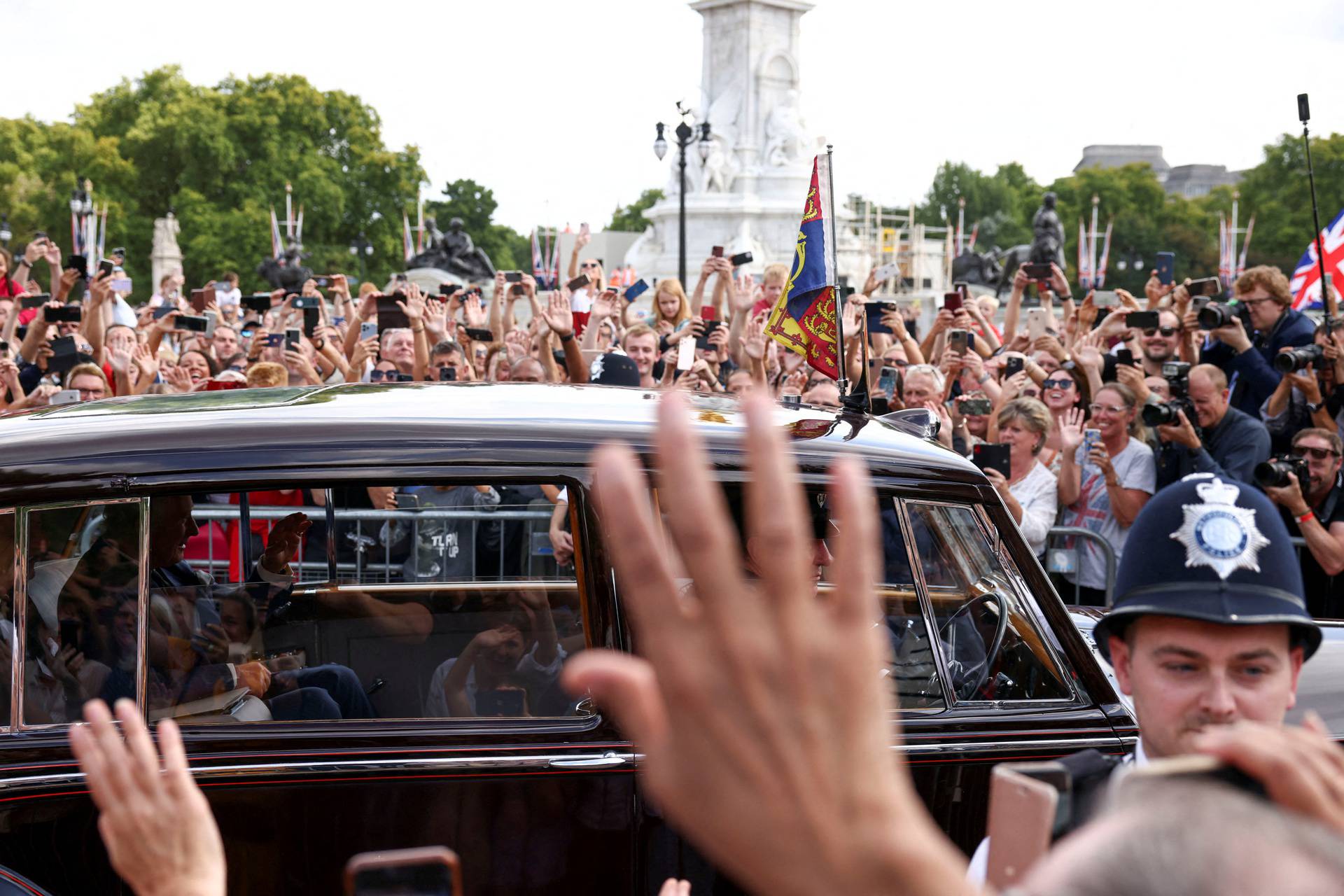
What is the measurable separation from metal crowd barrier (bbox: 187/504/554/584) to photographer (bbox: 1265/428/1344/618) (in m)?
4.01

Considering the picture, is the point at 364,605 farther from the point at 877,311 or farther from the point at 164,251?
the point at 164,251

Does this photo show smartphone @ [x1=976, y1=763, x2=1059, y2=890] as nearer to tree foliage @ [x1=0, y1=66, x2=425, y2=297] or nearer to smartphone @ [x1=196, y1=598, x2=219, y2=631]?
smartphone @ [x1=196, y1=598, x2=219, y2=631]

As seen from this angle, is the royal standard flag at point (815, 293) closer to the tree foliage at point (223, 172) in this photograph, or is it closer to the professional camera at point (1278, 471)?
the professional camera at point (1278, 471)

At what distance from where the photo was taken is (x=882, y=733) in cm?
100

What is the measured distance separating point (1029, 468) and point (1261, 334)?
2.85 meters

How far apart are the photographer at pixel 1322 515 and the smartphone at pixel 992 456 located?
118 centimetres

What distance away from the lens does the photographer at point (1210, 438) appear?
22.9 ft

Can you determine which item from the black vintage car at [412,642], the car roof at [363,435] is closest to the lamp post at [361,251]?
the car roof at [363,435]

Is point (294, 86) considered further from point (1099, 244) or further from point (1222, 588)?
point (1222, 588)

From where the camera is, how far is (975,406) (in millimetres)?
8758

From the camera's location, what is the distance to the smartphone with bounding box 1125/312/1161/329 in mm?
9531

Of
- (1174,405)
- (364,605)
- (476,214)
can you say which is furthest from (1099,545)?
(476,214)

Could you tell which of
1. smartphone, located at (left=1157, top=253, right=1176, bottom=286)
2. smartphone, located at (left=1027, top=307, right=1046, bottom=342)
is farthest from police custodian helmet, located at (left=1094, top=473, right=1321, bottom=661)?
smartphone, located at (left=1157, top=253, right=1176, bottom=286)

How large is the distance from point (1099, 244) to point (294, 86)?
167 feet
